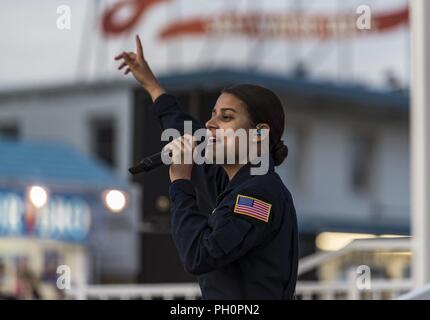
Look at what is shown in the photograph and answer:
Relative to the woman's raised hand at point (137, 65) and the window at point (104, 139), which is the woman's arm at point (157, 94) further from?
the window at point (104, 139)

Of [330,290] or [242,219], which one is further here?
[330,290]

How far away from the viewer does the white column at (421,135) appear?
319 inches

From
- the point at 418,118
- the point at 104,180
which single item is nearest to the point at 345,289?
the point at 418,118

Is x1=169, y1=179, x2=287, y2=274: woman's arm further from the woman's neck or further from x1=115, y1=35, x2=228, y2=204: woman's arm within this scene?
x1=115, y1=35, x2=228, y2=204: woman's arm

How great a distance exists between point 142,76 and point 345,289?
552cm

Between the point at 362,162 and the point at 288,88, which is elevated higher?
the point at 288,88

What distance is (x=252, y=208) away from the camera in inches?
141

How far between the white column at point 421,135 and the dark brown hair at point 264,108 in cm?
440

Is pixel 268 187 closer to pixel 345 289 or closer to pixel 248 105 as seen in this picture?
pixel 248 105

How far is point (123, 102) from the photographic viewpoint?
31984 mm

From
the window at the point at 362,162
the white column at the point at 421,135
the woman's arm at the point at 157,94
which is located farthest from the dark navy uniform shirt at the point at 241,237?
the window at the point at 362,162

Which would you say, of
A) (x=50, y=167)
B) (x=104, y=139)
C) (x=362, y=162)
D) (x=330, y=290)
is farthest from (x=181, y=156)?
(x=362, y=162)

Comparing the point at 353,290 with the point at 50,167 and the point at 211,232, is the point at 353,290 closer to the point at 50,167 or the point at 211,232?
the point at 211,232

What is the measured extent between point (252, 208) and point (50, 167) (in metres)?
26.4
